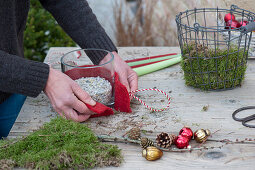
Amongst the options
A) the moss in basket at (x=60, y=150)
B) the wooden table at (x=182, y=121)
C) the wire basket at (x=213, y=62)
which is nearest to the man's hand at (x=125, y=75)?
the wooden table at (x=182, y=121)

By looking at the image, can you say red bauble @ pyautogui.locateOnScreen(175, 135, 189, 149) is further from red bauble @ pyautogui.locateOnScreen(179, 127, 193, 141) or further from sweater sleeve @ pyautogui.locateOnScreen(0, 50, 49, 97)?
sweater sleeve @ pyautogui.locateOnScreen(0, 50, 49, 97)

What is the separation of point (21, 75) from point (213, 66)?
0.66m

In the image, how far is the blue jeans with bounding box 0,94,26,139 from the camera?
133cm

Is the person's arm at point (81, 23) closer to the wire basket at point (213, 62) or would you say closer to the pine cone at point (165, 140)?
the wire basket at point (213, 62)

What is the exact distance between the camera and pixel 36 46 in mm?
2510

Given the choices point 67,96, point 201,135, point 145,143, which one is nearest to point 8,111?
point 67,96

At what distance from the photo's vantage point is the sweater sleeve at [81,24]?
4.42ft

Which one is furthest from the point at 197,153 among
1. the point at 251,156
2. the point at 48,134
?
the point at 48,134

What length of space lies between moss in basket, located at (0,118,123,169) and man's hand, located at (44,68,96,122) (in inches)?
3.7

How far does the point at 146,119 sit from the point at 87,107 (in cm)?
20

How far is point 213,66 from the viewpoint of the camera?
45.9 inches

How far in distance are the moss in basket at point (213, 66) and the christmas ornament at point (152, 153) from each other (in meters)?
0.44

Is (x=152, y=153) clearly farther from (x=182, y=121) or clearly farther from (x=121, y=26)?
(x=121, y=26)

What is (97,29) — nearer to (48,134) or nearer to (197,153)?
(48,134)
